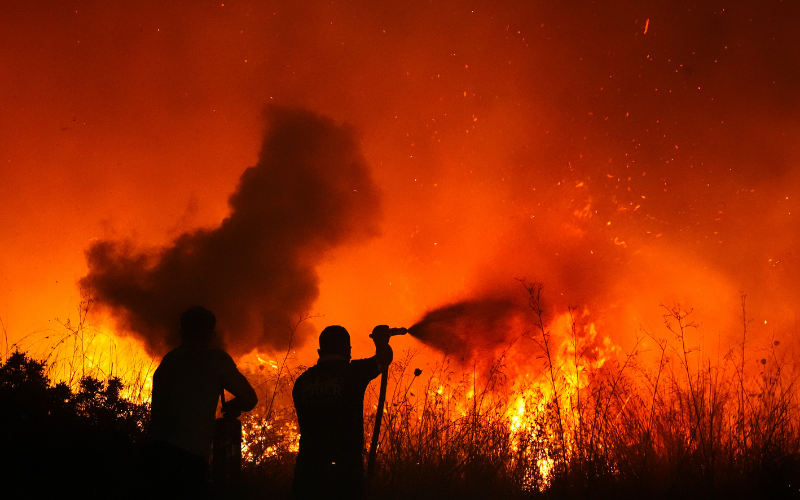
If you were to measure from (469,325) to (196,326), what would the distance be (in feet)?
15.6

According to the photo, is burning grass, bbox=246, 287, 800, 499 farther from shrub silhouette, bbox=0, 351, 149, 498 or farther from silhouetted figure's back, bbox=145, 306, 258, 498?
silhouetted figure's back, bbox=145, 306, 258, 498

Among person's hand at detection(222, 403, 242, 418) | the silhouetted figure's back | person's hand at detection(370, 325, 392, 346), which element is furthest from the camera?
person's hand at detection(370, 325, 392, 346)

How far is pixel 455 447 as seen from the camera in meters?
5.66

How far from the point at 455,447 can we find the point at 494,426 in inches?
21.6

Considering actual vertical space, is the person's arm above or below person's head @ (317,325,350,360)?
below

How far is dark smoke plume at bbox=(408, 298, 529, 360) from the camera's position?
5359 millimetres

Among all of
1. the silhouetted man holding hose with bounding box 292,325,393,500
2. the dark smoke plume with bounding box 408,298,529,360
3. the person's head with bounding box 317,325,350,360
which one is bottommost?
the silhouetted man holding hose with bounding box 292,325,393,500

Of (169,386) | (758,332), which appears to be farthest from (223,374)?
(758,332)

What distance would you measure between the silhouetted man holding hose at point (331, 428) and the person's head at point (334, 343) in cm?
6

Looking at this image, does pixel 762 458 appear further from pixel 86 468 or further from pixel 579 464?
pixel 86 468

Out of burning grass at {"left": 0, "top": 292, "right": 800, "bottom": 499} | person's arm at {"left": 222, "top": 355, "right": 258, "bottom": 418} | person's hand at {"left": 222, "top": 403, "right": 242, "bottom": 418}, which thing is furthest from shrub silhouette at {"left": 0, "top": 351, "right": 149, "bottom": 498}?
person's arm at {"left": 222, "top": 355, "right": 258, "bottom": 418}

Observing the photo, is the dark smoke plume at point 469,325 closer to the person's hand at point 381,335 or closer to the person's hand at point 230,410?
the person's hand at point 381,335

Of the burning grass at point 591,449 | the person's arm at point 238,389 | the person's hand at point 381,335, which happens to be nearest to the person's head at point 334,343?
the person's hand at point 381,335

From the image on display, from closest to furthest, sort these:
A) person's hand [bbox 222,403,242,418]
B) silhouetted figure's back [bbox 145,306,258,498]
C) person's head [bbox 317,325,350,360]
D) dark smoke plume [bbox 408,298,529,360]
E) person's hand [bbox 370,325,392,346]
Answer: silhouetted figure's back [bbox 145,306,258,498]
person's hand [bbox 222,403,242,418]
person's head [bbox 317,325,350,360]
person's hand [bbox 370,325,392,346]
dark smoke plume [bbox 408,298,529,360]
